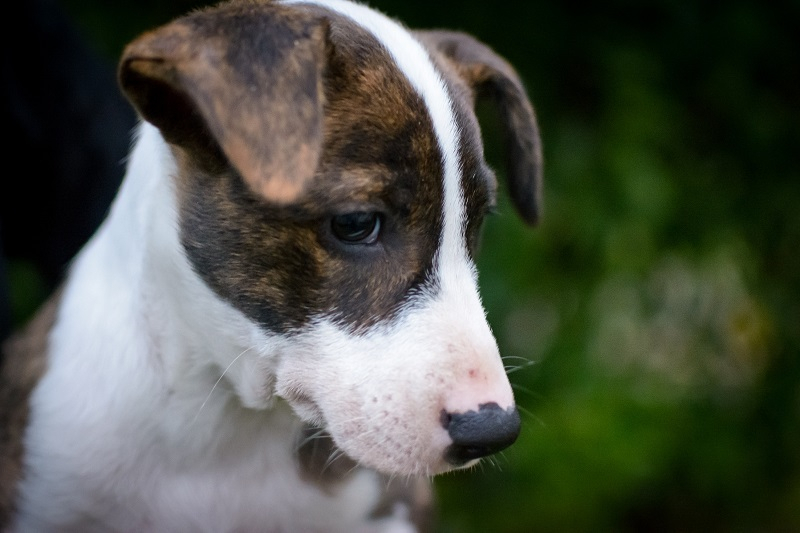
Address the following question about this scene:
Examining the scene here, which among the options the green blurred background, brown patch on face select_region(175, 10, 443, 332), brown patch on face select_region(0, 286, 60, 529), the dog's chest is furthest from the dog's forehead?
the green blurred background

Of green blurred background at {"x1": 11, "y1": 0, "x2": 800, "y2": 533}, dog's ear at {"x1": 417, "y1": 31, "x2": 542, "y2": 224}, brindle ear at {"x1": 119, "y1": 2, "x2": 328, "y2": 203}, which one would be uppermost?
brindle ear at {"x1": 119, "y1": 2, "x2": 328, "y2": 203}

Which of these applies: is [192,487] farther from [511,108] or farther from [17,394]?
[511,108]

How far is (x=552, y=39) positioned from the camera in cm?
390

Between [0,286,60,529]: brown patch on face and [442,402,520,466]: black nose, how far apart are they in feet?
3.53

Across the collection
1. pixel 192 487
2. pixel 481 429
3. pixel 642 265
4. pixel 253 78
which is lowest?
pixel 642 265

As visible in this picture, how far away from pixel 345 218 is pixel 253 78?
0.32 metres

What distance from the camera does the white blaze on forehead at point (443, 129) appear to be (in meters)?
1.93

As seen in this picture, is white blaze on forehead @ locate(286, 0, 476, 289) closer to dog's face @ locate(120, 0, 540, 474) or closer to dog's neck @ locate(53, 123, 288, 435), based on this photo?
dog's face @ locate(120, 0, 540, 474)

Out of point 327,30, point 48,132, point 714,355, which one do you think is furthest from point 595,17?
point 327,30

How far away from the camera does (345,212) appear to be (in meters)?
1.86

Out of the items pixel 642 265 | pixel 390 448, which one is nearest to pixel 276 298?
pixel 390 448

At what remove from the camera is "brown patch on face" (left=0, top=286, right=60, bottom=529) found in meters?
2.33

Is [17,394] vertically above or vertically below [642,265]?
above

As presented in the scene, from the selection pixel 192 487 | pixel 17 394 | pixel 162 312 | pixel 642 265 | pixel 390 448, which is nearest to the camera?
pixel 390 448
